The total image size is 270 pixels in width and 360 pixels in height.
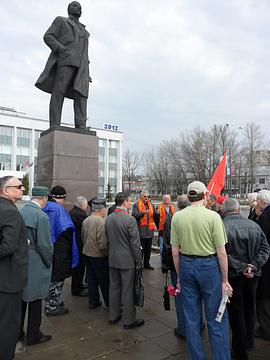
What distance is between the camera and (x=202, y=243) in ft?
9.79

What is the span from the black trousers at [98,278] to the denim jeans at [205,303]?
2.09 meters

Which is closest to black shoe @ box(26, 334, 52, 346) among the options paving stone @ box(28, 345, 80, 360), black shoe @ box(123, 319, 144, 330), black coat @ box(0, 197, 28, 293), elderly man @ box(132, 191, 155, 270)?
paving stone @ box(28, 345, 80, 360)

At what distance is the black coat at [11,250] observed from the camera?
287 centimetres

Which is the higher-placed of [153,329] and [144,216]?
[144,216]

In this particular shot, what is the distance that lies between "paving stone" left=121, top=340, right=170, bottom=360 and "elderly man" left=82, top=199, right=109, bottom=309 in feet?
4.51

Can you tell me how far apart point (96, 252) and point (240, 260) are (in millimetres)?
2367

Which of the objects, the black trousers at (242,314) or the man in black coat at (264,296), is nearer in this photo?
the black trousers at (242,314)

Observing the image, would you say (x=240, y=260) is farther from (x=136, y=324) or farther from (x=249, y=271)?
(x=136, y=324)

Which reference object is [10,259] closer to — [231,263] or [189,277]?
[189,277]

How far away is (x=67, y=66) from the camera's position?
733 centimetres

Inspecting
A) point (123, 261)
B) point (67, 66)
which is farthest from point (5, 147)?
point (123, 261)

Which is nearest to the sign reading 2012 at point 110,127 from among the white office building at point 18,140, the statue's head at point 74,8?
the white office building at point 18,140

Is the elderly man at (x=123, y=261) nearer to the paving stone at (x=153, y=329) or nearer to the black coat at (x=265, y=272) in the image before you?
the paving stone at (x=153, y=329)

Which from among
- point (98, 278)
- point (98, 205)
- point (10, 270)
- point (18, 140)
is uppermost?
point (18, 140)
